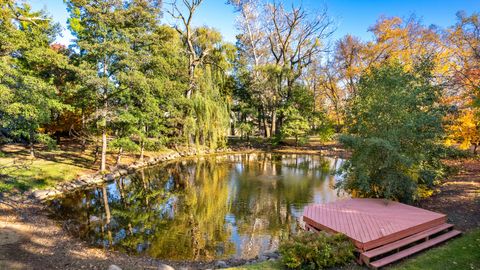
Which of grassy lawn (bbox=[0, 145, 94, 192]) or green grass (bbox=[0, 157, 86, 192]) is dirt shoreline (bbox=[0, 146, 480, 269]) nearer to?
green grass (bbox=[0, 157, 86, 192])

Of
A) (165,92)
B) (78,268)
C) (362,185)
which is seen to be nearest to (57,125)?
(165,92)

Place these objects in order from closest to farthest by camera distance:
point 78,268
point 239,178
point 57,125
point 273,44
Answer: point 78,268
point 239,178
point 57,125
point 273,44

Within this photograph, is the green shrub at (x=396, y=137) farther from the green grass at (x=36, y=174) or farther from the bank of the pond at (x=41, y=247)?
the green grass at (x=36, y=174)

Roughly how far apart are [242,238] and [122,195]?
22.1ft

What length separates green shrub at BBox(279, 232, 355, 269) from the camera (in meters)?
4.96

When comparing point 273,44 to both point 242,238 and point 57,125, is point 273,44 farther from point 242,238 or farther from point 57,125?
point 242,238

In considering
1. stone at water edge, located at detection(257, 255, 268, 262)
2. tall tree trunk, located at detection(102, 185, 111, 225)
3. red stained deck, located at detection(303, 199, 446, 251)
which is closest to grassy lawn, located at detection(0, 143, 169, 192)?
tall tree trunk, located at detection(102, 185, 111, 225)

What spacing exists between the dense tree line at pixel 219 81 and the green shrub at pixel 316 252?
3.26 metres

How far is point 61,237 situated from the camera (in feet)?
24.8

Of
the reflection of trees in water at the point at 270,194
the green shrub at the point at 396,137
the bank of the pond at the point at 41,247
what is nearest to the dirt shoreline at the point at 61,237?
the bank of the pond at the point at 41,247

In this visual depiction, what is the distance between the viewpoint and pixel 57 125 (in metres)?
20.2

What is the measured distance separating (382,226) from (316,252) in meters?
1.89

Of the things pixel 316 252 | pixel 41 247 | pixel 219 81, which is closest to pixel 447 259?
pixel 316 252

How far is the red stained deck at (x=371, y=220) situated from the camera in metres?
5.44
